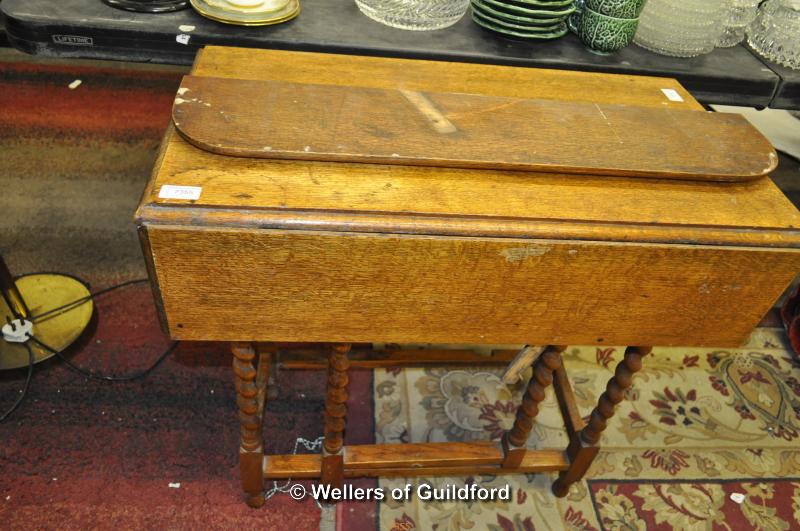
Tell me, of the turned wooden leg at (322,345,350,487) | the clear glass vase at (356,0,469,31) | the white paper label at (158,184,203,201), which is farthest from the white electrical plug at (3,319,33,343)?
the clear glass vase at (356,0,469,31)

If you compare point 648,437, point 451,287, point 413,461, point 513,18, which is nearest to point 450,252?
point 451,287

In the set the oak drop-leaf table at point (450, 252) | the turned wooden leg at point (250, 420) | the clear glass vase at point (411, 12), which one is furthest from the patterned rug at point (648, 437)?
the clear glass vase at point (411, 12)

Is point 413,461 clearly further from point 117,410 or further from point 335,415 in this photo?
point 117,410

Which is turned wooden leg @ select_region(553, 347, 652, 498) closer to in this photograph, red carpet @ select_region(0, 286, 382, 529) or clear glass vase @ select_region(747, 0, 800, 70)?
red carpet @ select_region(0, 286, 382, 529)

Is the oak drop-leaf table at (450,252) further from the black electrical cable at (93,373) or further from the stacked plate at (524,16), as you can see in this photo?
the black electrical cable at (93,373)

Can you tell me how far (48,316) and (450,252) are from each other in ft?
4.39

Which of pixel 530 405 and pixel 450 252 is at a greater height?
pixel 450 252

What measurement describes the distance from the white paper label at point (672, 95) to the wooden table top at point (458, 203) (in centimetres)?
29

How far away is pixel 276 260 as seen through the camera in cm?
89

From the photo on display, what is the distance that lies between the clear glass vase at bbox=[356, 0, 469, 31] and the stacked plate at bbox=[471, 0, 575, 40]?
83 mm

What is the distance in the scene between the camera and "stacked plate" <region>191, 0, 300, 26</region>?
1.34m

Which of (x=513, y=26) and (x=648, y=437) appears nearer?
(x=513, y=26)

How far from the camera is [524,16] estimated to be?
1.39m

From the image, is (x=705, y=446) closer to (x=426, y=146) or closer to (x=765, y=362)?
(x=765, y=362)
